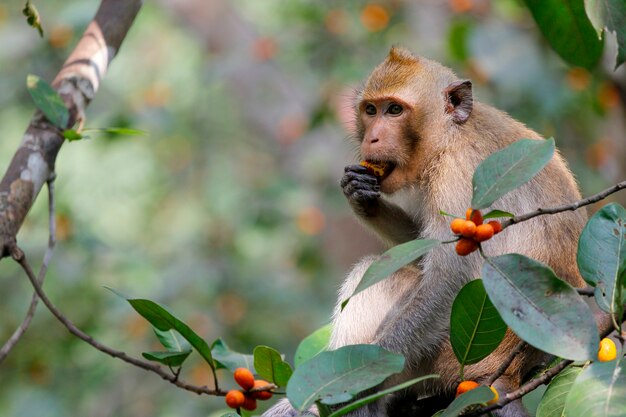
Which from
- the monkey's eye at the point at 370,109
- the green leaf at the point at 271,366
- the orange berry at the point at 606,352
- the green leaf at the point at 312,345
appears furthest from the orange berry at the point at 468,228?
the monkey's eye at the point at 370,109

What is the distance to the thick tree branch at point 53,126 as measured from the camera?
2.84m

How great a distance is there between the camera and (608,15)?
265 cm

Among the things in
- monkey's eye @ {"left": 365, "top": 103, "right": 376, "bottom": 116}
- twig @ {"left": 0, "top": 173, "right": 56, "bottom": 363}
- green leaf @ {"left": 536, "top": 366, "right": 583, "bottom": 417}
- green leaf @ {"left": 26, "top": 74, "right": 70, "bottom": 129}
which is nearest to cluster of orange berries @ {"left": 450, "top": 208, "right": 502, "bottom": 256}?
green leaf @ {"left": 536, "top": 366, "right": 583, "bottom": 417}

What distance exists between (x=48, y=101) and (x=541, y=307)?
184 centimetres

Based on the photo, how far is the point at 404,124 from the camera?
394 centimetres

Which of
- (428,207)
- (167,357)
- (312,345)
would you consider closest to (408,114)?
(428,207)

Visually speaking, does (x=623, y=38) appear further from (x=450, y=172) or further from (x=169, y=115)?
(x=169, y=115)

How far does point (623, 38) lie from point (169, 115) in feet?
16.2

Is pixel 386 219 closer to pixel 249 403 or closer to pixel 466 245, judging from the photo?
pixel 249 403

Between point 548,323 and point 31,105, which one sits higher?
point 31,105

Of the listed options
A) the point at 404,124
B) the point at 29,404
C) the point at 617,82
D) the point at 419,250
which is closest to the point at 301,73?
the point at 617,82

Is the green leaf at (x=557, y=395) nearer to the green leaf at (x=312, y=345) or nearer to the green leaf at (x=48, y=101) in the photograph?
the green leaf at (x=312, y=345)

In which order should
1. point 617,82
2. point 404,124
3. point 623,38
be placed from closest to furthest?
point 623,38 → point 404,124 → point 617,82

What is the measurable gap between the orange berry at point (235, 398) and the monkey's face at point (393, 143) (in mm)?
1463
